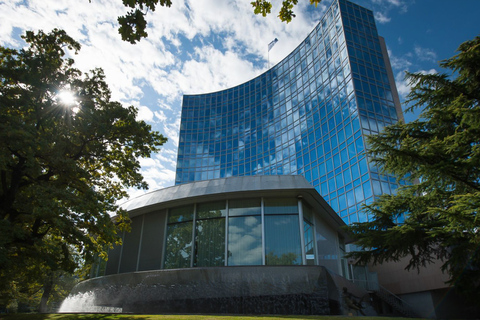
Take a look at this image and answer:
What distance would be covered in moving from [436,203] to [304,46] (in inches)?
1505

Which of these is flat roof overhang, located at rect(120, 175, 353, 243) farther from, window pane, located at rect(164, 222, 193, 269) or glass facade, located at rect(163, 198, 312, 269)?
window pane, located at rect(164, 222, 193, 269)

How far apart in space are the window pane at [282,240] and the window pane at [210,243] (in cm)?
224

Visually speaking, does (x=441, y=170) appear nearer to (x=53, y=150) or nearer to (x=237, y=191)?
(x=237, y=191)

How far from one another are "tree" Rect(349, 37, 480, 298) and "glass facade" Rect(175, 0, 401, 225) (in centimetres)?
1626

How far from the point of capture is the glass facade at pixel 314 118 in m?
32.6

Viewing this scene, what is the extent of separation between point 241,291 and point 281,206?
15.0 feet

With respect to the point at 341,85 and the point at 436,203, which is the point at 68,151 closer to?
the point at 436,203

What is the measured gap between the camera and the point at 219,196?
15.5 m

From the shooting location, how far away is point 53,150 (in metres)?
11.5

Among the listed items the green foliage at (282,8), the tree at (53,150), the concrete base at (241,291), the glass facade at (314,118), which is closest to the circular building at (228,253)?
the concrete base at (241,291)

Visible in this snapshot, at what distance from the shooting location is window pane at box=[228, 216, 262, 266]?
14.3 meters

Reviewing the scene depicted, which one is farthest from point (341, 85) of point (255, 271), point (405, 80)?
point (255, 271)

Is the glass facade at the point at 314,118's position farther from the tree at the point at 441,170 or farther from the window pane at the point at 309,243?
the tree at the point at 441,170

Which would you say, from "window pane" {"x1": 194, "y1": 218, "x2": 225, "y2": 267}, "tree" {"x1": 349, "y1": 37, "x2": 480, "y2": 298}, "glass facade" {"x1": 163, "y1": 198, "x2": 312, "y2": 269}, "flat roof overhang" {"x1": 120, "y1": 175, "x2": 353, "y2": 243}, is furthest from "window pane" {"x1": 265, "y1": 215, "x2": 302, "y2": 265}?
"tree" {"x1": 349, "y1": 37, "x2": 480, "y2": 298}
